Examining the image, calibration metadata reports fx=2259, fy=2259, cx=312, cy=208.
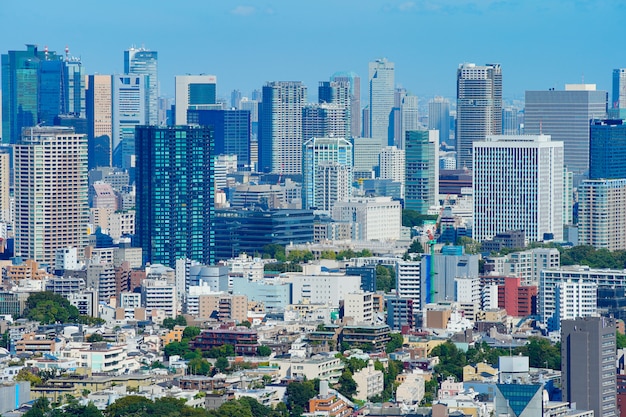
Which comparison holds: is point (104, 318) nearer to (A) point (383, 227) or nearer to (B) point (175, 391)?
(B) point (175, 391)

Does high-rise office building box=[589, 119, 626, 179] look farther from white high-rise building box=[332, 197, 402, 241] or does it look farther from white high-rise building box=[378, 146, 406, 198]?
white high-rise building box=[378, 146, 406, 198]

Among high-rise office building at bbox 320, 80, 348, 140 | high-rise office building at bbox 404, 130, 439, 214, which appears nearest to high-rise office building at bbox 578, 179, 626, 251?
high-rise office building at bbox 404, 130, 439, 214

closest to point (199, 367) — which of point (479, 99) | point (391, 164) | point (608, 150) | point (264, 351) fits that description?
point (264, 351)

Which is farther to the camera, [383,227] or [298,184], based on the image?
[298,184]

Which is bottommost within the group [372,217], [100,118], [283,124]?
[372,217]

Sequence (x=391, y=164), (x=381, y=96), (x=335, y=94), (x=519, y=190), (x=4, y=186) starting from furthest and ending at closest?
(x=381, y=96)
(x=335, y=94)
(x=391, y=164)
(x=4, y=186)
(x=519, y=190)

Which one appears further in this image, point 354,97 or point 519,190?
point 354,97

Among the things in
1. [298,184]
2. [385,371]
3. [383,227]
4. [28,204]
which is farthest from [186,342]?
[298,184]

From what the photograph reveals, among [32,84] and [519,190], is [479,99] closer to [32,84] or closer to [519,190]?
[32,84]
